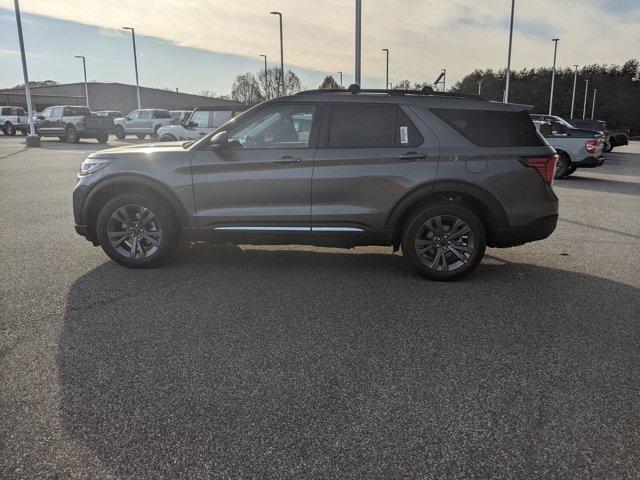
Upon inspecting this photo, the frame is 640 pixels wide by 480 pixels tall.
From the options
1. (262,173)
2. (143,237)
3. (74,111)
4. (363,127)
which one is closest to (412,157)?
(363,127)

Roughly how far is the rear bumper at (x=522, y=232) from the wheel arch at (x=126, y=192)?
3.11 meters

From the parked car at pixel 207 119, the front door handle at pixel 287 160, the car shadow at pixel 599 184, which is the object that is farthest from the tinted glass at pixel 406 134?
the parked car at pixel 207 119

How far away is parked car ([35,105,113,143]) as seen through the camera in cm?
2891

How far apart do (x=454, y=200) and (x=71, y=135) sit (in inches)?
1133

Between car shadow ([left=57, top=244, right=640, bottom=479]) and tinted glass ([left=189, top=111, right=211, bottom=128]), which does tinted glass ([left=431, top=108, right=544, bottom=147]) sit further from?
tinted glass ([left=189, top=111, right=211, bottom=128])

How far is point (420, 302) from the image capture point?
473cm

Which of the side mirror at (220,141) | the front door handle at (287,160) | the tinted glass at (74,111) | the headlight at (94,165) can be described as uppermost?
the tinted glass at (74,111)

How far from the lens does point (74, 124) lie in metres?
29.0

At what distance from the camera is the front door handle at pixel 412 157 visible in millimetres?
5133

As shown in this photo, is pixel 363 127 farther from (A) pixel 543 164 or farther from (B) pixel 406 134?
(A) pixel 543 164

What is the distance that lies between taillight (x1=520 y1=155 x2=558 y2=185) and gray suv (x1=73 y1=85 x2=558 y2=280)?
0.03 ft

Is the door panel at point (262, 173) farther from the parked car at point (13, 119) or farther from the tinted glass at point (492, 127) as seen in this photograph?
the parked car at point (13, 119)

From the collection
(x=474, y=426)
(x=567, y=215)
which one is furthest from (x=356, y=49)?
(x=474, y=426)

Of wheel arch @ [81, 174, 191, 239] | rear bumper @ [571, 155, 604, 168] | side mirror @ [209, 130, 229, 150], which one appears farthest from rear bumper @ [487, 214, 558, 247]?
rear bumper @ [571, 155, 604, 168]
